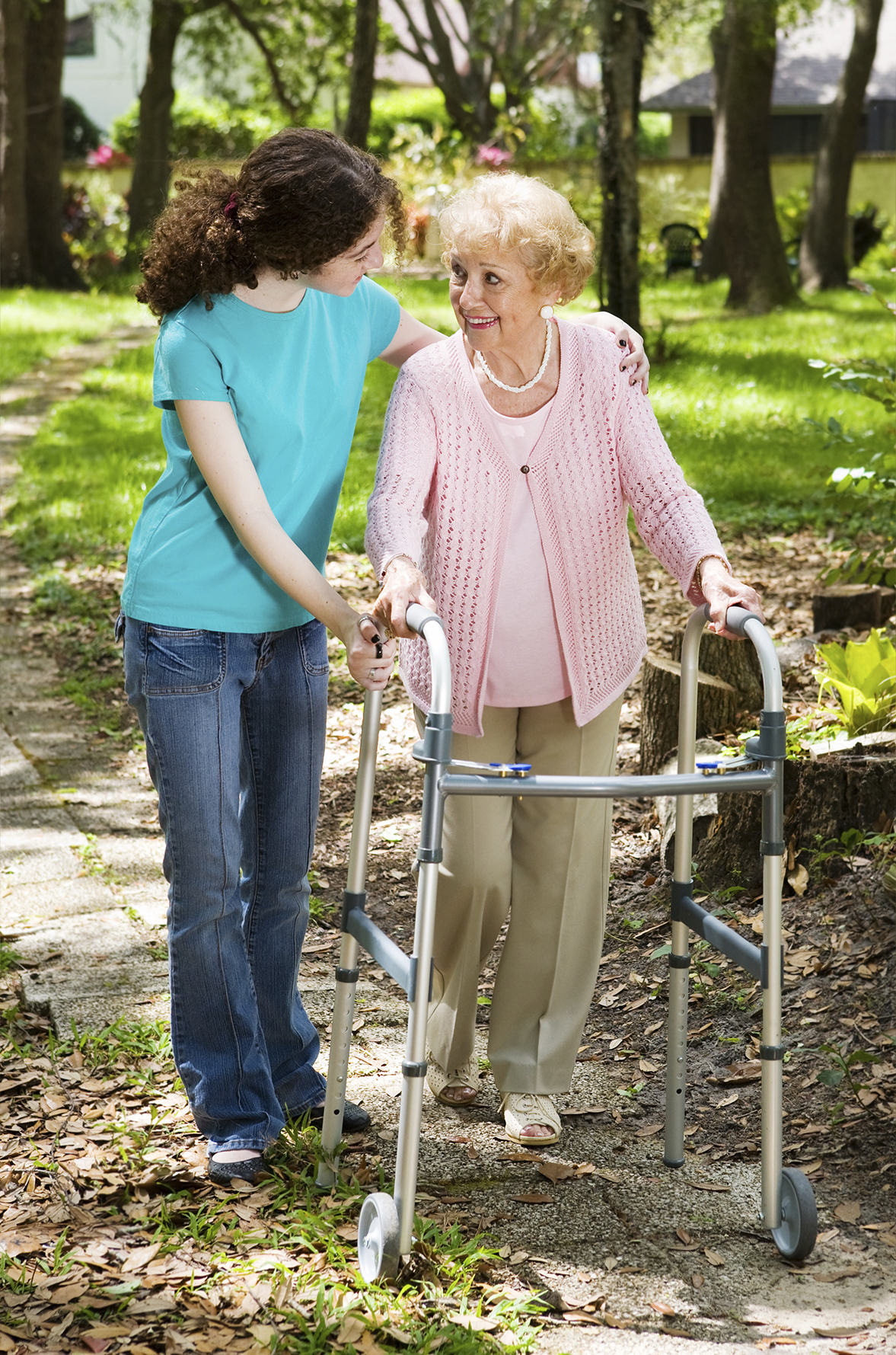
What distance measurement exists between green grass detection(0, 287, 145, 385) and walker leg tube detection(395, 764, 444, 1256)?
11.7m

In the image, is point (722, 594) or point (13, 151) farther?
point (13, 151)

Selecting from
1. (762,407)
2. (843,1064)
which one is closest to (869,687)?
(843,1064)

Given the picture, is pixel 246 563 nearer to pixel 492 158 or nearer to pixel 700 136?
pixel 492 158

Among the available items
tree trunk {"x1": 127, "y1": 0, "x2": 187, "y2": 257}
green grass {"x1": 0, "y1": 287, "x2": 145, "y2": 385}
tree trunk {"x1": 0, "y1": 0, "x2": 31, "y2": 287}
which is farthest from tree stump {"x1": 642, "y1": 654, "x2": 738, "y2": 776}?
tree trunk {"x1": 127, "y1": 0, "x2": 187, "y2": 257}

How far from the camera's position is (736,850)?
4219 millimetres

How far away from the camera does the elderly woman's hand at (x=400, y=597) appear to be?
8.37 feet

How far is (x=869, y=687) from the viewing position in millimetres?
4230

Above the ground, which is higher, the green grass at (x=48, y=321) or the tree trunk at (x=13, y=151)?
the tree trunk at (x=13, y=151)

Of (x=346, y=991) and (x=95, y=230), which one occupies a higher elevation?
(x=95, y=230)

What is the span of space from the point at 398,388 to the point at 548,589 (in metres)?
0.51

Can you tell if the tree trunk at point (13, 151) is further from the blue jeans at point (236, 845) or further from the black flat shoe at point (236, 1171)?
the black flat shoe at point (236, 1171)

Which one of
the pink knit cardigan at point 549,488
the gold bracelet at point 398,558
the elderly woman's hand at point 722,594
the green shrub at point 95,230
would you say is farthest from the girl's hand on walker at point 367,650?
the green shrub at point 95,230

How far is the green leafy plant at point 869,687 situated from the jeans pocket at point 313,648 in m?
1.89

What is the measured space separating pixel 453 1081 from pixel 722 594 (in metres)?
1.36
